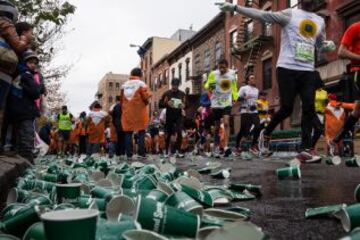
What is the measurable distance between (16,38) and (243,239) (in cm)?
379

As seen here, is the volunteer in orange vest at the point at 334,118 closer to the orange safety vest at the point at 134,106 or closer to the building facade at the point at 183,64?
the orange safety vest at the point at 134,106

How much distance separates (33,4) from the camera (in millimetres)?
11039

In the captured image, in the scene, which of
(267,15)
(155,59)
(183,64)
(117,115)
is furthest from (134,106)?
(155,59)

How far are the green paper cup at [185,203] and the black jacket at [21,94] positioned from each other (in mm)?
4088

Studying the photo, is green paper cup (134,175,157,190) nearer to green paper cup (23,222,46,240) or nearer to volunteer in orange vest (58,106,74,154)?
green paper cup (23,222,46,240)

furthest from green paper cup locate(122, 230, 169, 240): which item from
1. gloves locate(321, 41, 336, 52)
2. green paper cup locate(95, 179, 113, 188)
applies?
gloves locate(321, 41, 336, 52)

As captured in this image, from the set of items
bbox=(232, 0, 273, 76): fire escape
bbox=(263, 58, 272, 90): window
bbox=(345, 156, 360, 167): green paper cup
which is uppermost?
bbox=(232, 0, 273, 76): fire escape

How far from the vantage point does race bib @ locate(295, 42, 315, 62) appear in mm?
5922

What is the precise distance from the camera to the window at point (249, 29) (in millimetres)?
30211

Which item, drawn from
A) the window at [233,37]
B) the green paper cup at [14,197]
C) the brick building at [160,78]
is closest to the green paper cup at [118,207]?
the green paper cup at [14,197]

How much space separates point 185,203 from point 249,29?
30036mm

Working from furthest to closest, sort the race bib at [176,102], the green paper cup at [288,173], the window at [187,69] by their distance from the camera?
the window at [187,69] < the race bib at [176,102] < the green paper cup at [288,173]

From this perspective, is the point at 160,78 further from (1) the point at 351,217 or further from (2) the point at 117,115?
(1) the point at 351,217

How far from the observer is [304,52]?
5973 mm
